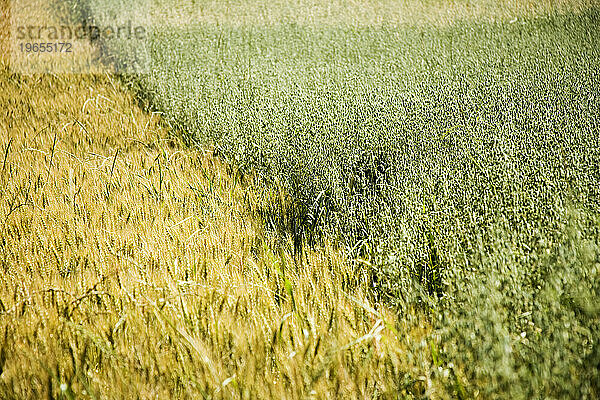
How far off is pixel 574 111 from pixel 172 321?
1575 mm

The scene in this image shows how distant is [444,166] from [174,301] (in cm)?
84

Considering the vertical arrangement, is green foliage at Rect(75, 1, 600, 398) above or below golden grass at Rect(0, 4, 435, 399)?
above

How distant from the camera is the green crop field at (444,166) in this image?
860 millimetres

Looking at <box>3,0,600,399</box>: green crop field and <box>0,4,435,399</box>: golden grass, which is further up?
<box>3,0,600,399</box>: green crop field

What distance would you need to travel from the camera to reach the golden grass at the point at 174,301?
95cm

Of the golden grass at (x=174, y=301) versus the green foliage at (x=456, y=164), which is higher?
the green foliage at (x=456, y=164)

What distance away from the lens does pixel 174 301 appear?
118cm

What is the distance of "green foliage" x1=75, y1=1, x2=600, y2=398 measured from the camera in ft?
2.81

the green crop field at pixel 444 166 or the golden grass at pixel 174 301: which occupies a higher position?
the green crop field at pixel 444 166

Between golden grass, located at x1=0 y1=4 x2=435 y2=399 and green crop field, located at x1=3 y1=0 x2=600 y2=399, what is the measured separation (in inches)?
1.4

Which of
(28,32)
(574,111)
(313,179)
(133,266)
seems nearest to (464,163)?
(313,179)

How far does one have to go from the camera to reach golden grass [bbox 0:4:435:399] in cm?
95

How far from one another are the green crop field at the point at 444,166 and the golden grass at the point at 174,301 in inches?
1.4

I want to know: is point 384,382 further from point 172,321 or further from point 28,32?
point 28,32
